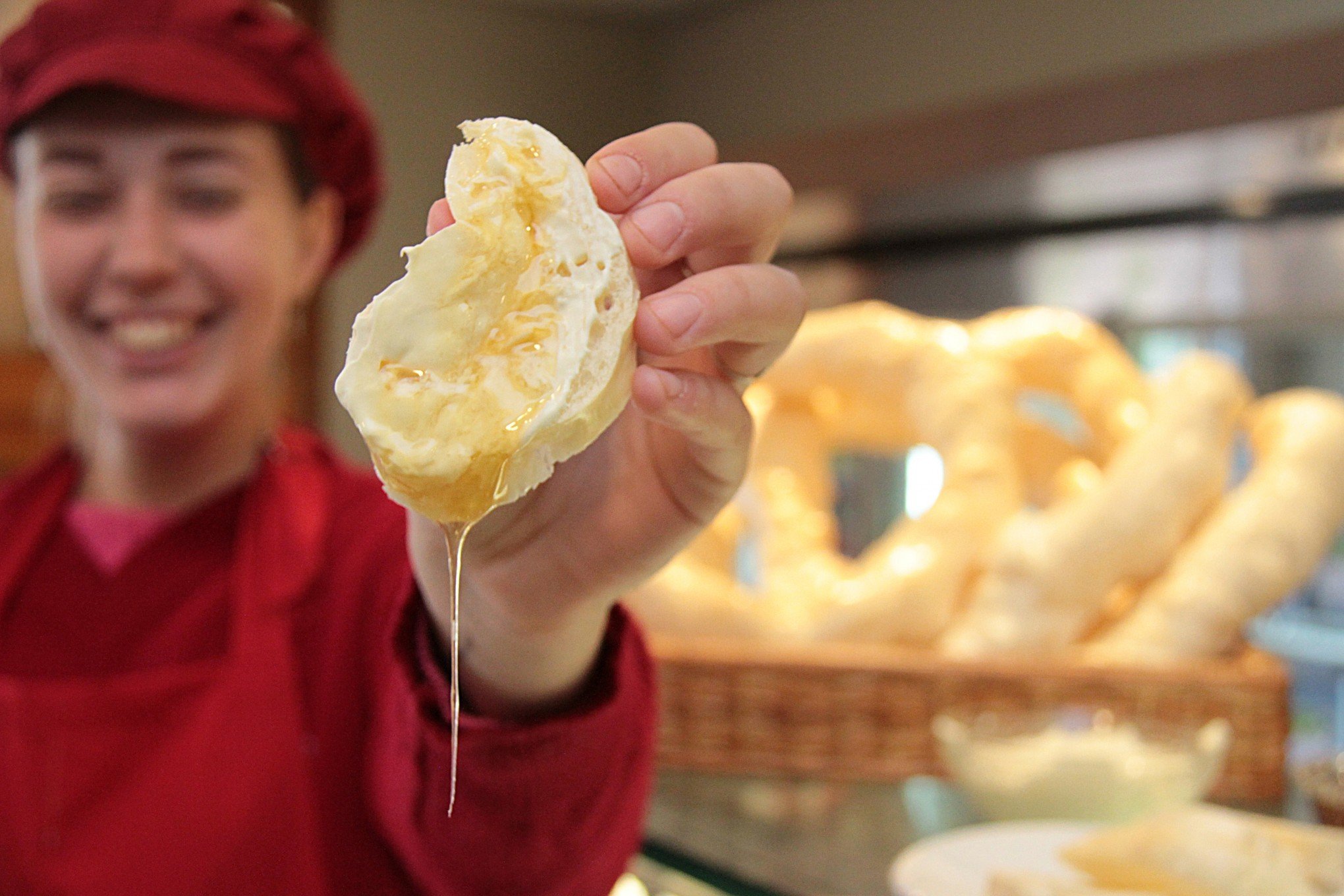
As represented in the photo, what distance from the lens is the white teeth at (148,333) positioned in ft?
2.88

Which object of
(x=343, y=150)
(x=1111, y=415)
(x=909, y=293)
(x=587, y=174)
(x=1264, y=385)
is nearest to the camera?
(x=587, y=174)

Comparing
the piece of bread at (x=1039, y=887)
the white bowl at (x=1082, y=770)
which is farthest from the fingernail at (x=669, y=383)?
the white bowl at (x=1082, y=770)

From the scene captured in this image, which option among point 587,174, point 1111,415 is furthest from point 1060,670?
point 587,174

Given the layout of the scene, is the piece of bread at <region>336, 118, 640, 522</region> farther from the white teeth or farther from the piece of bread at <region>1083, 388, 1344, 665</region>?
the piece of bread at <region>1083, 388, 1344, 665</region>

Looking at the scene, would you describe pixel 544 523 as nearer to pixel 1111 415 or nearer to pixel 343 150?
pixel 343 150

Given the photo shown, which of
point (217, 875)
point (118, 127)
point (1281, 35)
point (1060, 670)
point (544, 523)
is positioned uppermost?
point (1281, 35)

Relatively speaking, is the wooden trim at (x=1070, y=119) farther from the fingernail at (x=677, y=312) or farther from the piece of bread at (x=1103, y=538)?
the fingernail at (x=677, y=312)

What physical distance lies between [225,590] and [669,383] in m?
0.61

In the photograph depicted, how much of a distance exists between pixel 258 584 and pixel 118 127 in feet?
1.10

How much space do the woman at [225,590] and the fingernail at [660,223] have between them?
0.63ft

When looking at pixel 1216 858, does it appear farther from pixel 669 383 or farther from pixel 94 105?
pixel 94 105

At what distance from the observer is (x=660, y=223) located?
1.37 ft

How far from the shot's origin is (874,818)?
795 mm

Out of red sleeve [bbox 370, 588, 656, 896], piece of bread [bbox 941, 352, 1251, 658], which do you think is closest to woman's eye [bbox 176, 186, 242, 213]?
red sleeve [bbox 370, 588, 656, 896]
